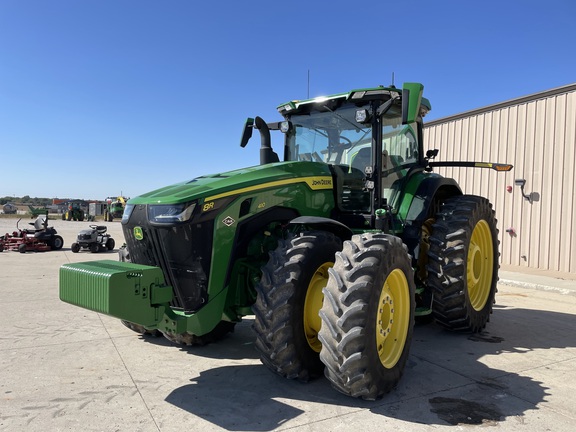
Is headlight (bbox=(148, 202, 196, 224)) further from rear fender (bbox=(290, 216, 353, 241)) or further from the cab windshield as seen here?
the cab windshield

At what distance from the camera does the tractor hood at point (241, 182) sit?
12.0 feet

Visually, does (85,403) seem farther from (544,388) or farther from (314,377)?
(544,388)

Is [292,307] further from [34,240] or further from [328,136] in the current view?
[34,240]

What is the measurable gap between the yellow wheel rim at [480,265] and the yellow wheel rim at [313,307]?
2551mm

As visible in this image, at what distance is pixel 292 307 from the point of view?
3416 mm

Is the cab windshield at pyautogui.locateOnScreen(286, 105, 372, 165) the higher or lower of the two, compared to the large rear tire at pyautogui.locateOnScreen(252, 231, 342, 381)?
higher

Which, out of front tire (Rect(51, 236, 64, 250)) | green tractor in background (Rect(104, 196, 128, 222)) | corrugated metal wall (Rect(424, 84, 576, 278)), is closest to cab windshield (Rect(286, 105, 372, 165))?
corrugated metal wall (Rect(424, 84, 576, 278))

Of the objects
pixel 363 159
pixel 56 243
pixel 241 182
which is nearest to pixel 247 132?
pixel 363 159

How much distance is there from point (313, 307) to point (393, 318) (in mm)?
→ 678

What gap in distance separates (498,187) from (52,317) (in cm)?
1094

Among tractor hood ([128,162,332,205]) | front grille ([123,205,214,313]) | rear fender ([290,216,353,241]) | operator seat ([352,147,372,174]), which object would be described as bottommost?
front grille ([123,205,214,313])

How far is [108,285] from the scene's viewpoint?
296 centimetres

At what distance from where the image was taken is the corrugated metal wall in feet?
33.9

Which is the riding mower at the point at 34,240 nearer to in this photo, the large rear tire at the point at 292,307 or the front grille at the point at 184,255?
the front grille at the point at 184,255
